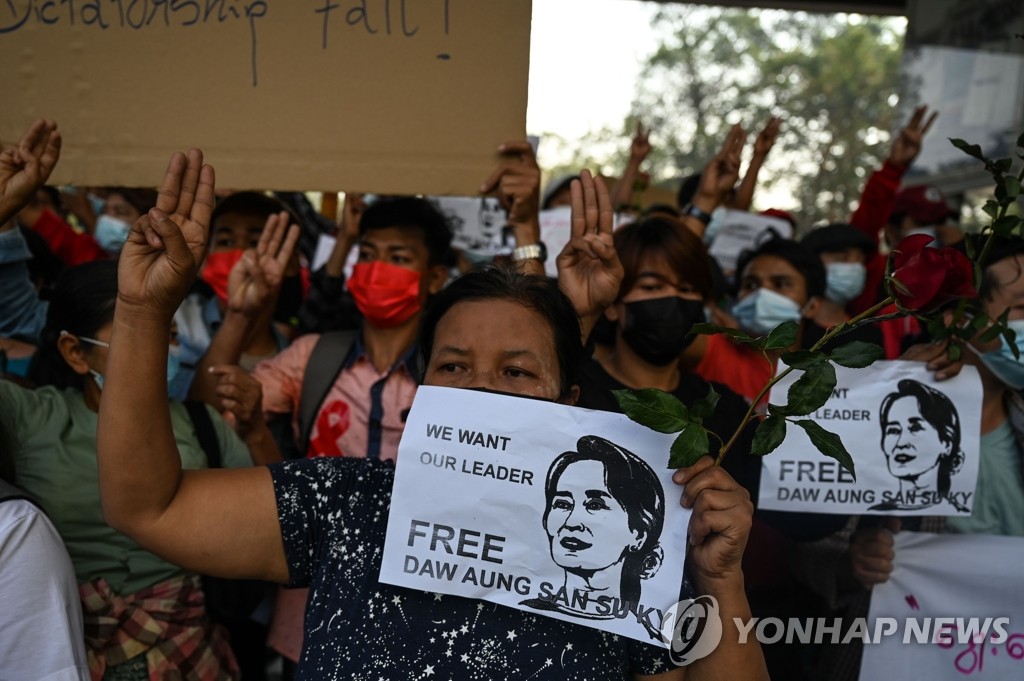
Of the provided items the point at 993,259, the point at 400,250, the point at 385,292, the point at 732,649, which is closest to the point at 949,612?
the point at 993,259

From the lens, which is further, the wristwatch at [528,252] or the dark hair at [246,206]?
the dark hair at [246,206]

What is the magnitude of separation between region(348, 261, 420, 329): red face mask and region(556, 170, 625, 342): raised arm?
3.29ft

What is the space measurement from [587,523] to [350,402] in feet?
5.08

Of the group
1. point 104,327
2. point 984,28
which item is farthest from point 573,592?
point 984,28

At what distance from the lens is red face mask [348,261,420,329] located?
323cm

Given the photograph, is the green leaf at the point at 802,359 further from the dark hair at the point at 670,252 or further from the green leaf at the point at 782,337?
the dark hair at the point at 670,252

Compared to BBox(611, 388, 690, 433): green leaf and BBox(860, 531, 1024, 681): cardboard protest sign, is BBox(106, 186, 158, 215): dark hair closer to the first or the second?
BBox(611, 388, 690, 433): green leaf

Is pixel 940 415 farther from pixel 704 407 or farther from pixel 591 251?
pixel 704 407

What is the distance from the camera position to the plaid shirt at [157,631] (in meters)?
2.30

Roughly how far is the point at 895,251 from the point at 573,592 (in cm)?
86

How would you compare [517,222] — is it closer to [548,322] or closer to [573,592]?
[548,322]

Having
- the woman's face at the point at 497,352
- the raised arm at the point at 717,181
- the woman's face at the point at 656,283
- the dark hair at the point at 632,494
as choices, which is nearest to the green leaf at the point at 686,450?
the dark hair at the point at 632,494

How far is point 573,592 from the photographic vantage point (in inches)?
67.4

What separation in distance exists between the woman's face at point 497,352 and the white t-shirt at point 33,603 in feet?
2.83
